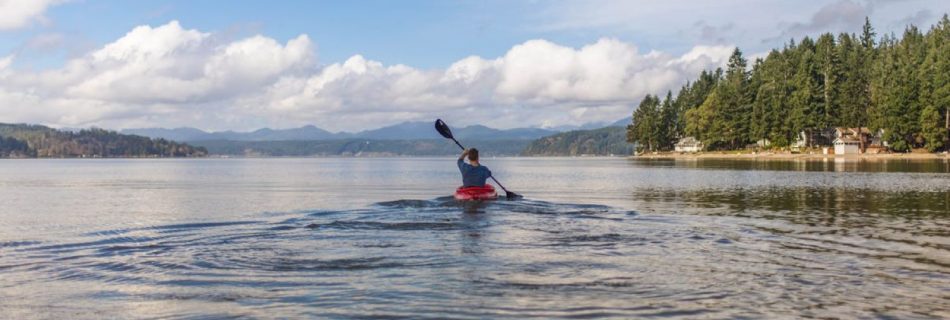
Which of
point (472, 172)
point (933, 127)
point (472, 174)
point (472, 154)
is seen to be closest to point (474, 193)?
point (472, 174)

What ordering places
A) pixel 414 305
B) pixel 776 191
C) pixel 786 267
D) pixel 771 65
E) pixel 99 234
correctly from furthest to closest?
pixel 771 65, pixel 776 191, pixel 99 234, pixel 786 267, pixel 414 305

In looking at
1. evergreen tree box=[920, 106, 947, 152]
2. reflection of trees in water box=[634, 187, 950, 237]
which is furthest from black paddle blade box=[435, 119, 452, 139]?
evergreen tree box=[920, 106, 947, 152]

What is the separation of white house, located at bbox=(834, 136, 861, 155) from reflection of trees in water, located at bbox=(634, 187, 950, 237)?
105 m

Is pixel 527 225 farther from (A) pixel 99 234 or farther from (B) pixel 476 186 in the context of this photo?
(A) pixel 99 234

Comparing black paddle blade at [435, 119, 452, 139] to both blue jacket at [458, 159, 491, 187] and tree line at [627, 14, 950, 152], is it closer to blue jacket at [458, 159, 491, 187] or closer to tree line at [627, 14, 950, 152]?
blue jacket at [458, 159, 491, 187]

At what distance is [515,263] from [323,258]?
4199mm

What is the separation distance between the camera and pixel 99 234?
22.2 m

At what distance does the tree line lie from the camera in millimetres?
115938

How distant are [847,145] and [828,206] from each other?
390 ft

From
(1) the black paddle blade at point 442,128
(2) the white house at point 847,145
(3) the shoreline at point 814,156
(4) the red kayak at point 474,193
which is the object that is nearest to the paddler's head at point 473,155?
(4) the red kayak at point 474,193

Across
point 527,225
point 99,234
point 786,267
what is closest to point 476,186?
point 527,225

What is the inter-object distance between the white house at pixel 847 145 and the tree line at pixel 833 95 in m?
1.55

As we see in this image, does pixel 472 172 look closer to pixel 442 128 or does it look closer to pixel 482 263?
pixel 442 128

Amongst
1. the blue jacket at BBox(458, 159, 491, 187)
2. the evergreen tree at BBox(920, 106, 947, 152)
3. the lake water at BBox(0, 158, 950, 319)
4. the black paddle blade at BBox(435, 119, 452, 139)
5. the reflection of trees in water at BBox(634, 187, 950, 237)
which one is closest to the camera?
the lake water at BBox(0, 158, 950, 319)
